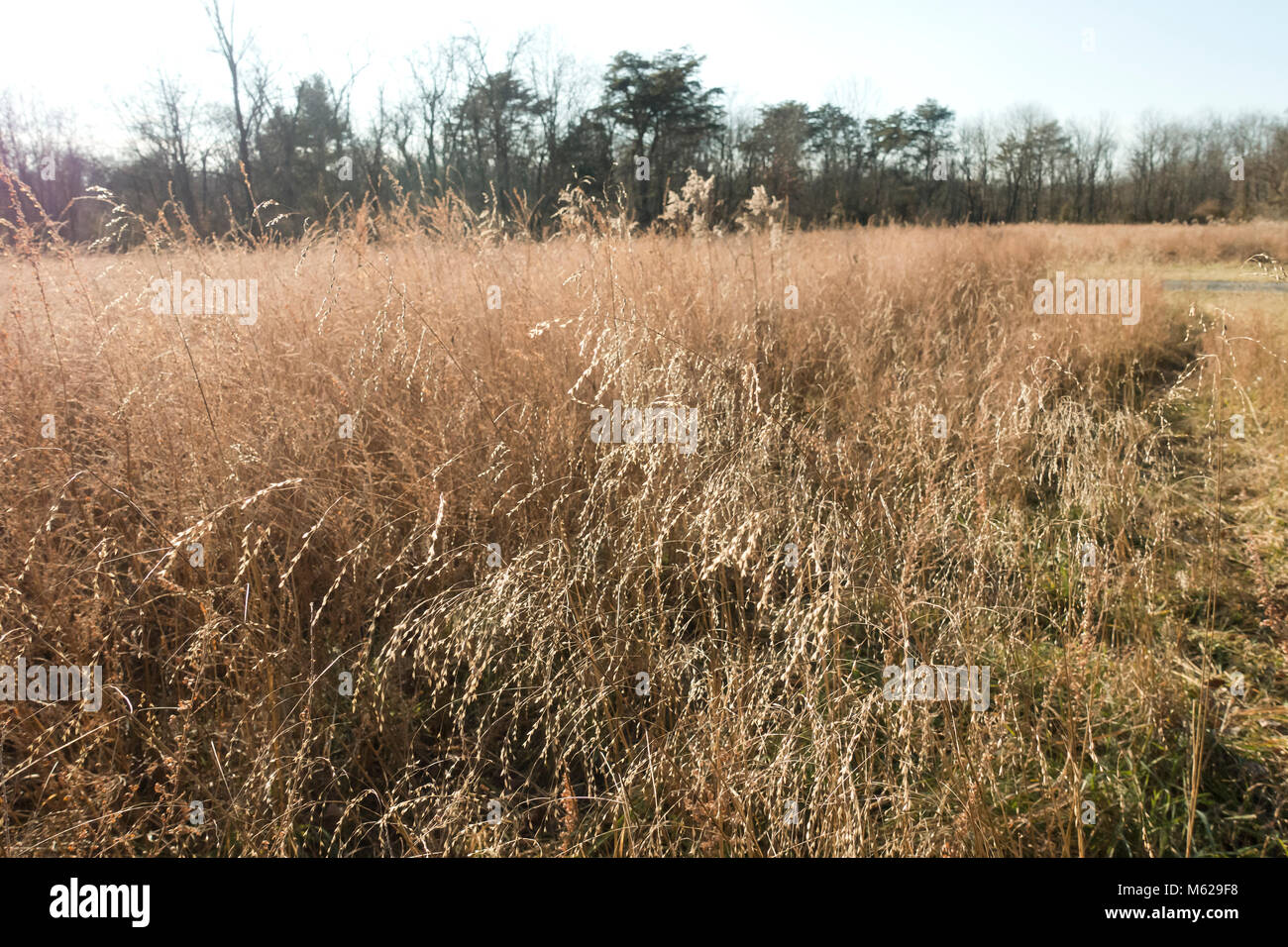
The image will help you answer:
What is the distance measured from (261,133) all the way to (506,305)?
2621 centimetres

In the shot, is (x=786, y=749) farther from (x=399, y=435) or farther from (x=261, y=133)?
(x=261, y=133)

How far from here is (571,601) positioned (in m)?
1.82

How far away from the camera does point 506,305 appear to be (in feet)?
10.3

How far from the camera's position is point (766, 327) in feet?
12.4

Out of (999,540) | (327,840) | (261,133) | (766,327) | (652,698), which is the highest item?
(261,133)

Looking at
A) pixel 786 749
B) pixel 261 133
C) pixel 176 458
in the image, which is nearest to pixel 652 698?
pixel 786 749

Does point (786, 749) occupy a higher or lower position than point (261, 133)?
lower

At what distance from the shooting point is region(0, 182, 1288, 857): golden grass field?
1.39 m

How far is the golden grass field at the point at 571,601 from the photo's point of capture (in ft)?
4.55
